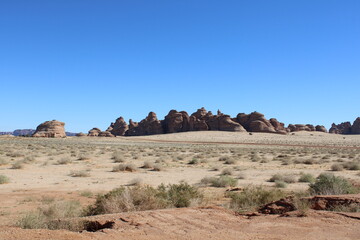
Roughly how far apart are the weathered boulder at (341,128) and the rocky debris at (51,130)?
446 ft

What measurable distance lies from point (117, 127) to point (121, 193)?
499ft

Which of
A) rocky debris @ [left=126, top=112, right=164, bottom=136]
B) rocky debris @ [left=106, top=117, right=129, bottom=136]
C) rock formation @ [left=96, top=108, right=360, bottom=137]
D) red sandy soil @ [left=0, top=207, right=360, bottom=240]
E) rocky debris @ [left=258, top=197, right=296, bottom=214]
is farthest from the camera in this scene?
rocky debris @ [left=106, top=117, right=129, bottom=136]

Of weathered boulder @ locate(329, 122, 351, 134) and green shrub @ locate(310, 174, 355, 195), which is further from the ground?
weathered boulder @ locate(329, 122, 351, 134)

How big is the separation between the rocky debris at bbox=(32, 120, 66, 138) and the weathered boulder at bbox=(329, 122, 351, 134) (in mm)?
135808

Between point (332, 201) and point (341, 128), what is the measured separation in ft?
617

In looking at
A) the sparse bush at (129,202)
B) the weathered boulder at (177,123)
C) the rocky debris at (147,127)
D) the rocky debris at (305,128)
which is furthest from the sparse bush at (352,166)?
the rocky debris at (305,128)

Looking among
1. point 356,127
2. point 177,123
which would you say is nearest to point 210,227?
point 177,123

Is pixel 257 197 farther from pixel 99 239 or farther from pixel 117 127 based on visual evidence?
pixel 117 127

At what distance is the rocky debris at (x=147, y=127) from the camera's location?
13825 cm

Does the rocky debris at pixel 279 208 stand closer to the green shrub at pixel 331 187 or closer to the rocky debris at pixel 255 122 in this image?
the green shrub at pixel 331 187

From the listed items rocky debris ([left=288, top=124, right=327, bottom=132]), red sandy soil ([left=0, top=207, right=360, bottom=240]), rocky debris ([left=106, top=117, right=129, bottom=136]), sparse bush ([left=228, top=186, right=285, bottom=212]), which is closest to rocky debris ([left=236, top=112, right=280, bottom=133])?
rocky debris ([left=288, top=124, right=327, bottom=132])

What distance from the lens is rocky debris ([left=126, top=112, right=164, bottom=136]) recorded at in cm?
13825

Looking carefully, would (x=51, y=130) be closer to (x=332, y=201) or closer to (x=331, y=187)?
(x=331, y=187)

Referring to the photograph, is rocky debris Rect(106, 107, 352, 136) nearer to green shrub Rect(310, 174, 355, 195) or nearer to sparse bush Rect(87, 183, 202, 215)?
green shrub Rect(310, 174, 355, 195)
